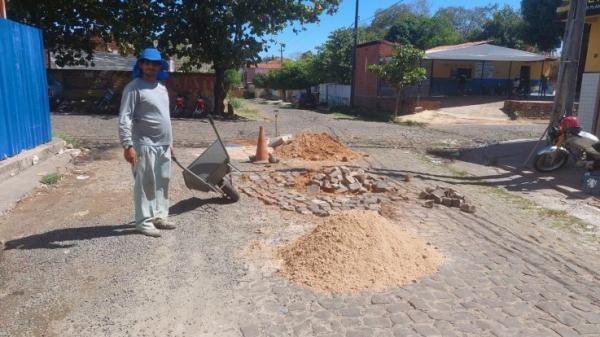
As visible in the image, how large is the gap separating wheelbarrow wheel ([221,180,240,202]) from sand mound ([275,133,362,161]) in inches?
147

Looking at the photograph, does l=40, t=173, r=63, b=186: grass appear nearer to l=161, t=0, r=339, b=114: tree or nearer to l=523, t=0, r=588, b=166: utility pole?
l=523, t=0, r=588, b=166: utility pole

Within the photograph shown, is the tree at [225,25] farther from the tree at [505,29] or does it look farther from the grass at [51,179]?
the tree at [505,29]

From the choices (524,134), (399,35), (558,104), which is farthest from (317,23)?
(399,35)

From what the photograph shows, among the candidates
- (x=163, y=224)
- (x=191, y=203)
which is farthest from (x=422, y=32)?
(x=163, y=224)

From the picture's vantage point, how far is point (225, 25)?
62.1ft

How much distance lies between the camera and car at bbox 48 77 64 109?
20.4 meters

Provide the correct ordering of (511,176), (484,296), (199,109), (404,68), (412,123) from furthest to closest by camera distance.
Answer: (404,68), (412,123), (199,109), (511,176), (484,296)

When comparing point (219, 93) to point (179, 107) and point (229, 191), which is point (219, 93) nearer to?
point (179, 107)

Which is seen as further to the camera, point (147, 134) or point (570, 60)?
point (570, 60)

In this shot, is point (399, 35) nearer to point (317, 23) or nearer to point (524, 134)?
point (317, 23)

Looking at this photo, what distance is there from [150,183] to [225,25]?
15188mm

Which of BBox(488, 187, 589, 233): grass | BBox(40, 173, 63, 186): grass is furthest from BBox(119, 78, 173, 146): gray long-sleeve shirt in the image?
BBox(488, 187, 589, 233): grass

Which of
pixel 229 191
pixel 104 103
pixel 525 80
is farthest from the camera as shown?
pixel 525 80

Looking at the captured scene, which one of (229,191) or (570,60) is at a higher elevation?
(570,60)
